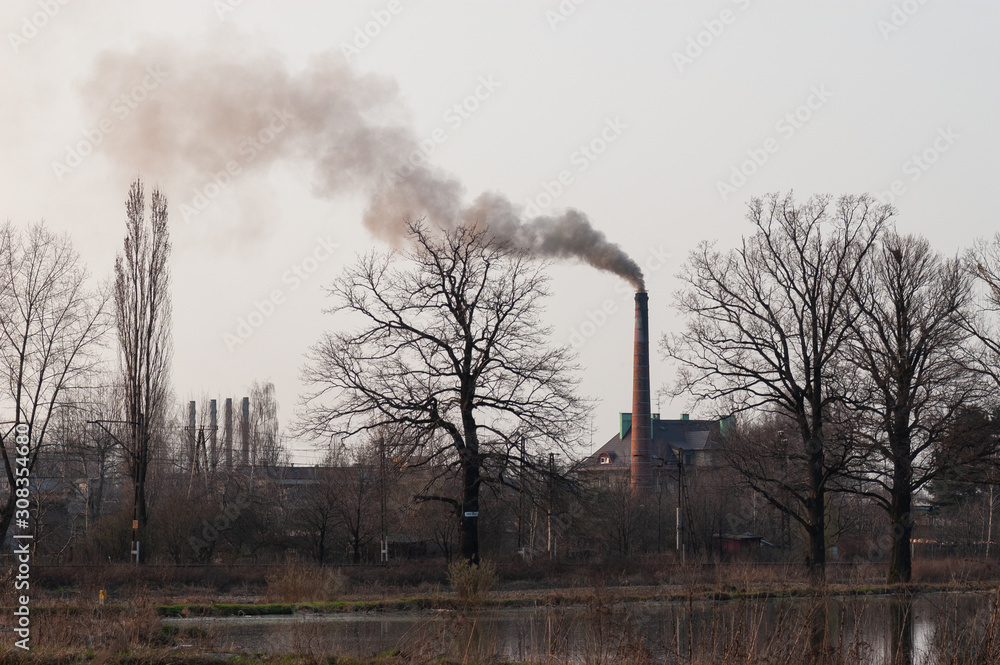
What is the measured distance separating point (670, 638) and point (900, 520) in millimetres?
18730

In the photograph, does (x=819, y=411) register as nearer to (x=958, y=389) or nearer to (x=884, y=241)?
(x=958, y=389)

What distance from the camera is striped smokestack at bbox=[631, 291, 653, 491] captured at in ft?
186

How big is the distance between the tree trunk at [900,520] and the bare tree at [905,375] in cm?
3

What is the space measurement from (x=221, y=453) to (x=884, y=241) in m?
58.8

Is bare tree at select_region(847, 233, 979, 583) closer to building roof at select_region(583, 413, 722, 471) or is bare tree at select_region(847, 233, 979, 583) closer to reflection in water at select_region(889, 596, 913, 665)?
reflection in water at select_region(889, 596, 913, 665)

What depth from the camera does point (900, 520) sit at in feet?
93.6

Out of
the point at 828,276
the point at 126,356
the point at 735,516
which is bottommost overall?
the point at 735,516

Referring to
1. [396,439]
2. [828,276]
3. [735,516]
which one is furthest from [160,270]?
[735,516]

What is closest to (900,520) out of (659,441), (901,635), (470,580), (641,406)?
(470,580)

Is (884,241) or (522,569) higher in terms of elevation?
(884,241)

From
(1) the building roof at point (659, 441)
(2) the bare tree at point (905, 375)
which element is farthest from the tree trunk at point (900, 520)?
(1) the building roof at point (659, 441)

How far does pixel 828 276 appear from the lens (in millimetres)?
28422

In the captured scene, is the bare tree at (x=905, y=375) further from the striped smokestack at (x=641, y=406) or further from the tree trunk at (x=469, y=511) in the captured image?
the striped smokestack at (x=641, y=406)

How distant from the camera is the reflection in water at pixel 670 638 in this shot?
30.0 feet
